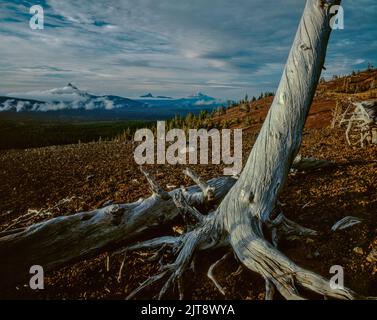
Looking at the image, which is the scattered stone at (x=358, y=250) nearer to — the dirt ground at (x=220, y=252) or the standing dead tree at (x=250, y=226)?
the dirt ground at (x=220, y=252)

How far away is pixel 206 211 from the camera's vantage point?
5.54 meters

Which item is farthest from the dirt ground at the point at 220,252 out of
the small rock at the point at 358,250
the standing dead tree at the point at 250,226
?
the standing dead tree at the point at 250,226

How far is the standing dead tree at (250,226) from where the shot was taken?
4.05 m

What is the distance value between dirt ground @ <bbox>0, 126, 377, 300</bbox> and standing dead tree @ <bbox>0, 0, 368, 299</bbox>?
201 millimetres

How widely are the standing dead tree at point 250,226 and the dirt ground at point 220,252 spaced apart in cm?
20

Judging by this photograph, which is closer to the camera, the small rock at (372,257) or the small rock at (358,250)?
the small rock at (372,257)

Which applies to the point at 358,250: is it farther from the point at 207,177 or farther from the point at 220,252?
the point at 207,177

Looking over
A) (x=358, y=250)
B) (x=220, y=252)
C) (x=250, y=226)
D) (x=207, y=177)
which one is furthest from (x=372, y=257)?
(x=207, y=177)

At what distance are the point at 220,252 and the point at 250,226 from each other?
64 cm

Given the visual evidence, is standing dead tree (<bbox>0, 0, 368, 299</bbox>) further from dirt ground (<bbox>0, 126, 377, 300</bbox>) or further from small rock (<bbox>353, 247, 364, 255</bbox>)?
small rock (<bbox>353, 247, 364, 255</bbox>)

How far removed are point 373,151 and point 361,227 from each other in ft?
13.7

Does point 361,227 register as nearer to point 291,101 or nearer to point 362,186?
point 362,186

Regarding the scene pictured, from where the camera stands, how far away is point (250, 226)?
428cm
